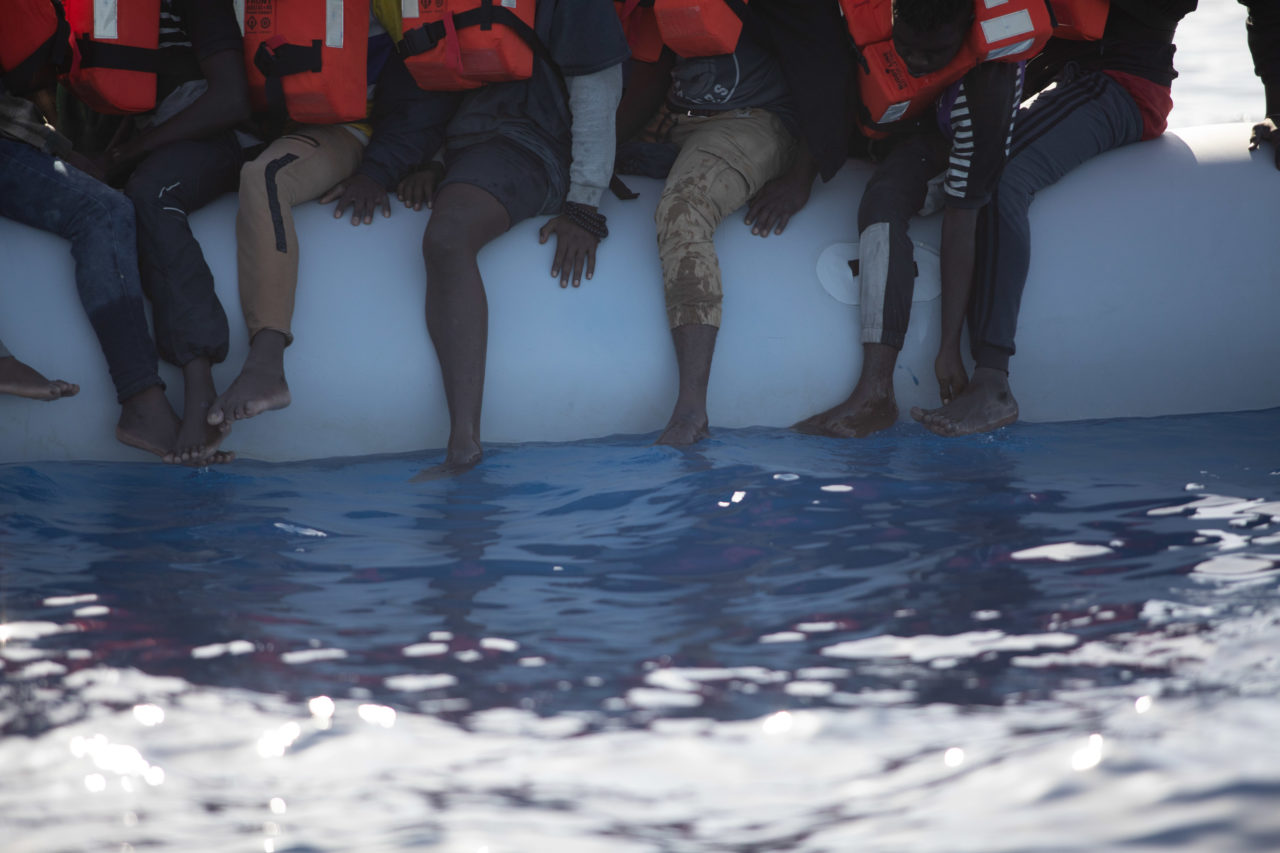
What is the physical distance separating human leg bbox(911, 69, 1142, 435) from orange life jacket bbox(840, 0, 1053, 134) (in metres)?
0.28

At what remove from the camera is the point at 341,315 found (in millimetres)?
2658

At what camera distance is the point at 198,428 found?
2512 mm

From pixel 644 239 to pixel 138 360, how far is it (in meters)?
1.20

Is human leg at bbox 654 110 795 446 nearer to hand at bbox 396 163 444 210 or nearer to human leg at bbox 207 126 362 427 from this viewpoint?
hand at bbox 396 163 444 210

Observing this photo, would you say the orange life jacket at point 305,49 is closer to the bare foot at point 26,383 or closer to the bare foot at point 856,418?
the bare foot at point 26,383

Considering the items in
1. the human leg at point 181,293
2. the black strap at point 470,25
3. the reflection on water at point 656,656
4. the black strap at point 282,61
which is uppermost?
the black strap at point 470,25

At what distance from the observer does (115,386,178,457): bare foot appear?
249 centimetres

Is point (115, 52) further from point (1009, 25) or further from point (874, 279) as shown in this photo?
point (1009, 25)

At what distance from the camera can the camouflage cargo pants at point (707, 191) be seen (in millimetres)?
2629

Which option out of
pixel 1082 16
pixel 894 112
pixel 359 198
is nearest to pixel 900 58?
pixel 894 112

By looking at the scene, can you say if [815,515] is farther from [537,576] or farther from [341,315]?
[341,315]

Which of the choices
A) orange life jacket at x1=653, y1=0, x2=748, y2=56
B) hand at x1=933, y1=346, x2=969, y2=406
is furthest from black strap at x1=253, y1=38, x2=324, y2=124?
hand at x1=933, y1=346, x2=969, y2=406

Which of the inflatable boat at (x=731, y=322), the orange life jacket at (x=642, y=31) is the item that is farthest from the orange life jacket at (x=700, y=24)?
the inflatable boat at (x=731, y=322)

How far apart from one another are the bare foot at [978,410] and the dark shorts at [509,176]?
40.2 inches
